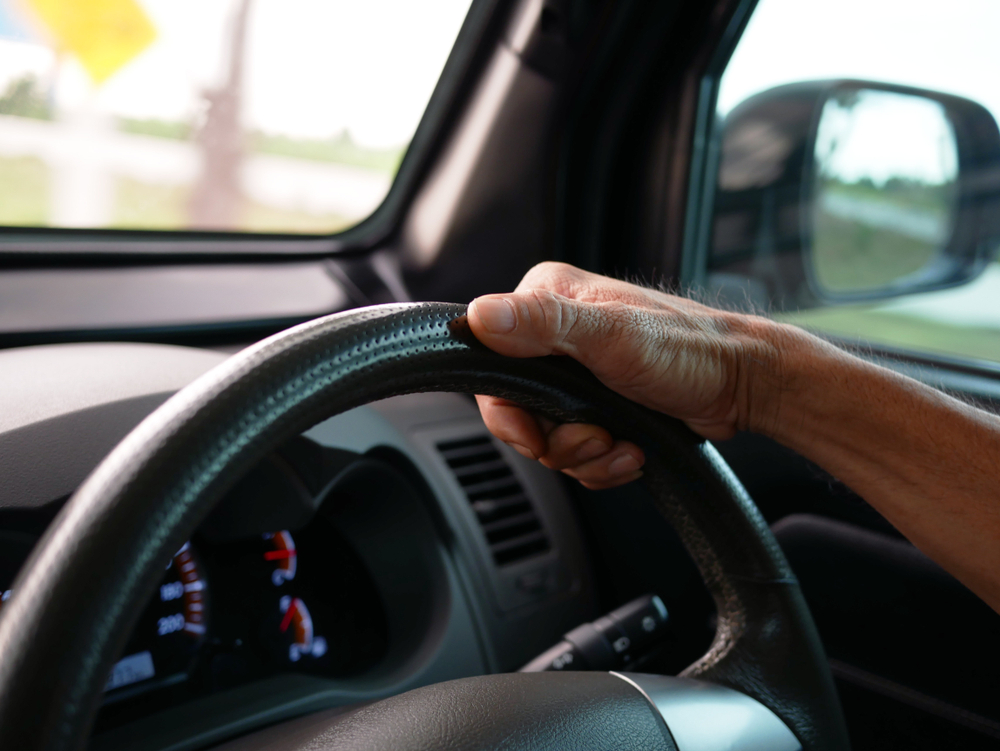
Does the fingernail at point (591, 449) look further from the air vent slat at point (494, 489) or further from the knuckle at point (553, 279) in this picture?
the air vent slat at point (494, 489)

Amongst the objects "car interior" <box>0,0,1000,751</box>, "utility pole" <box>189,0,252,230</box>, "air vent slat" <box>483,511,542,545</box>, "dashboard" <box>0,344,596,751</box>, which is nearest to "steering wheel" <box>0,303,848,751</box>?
"car interior" <box>0,0,1000,751</box>

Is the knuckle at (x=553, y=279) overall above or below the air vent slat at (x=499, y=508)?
above

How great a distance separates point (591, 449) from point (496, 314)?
0.23 m

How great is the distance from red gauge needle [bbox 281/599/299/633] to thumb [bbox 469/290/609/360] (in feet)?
2.27

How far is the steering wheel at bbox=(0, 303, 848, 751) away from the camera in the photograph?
13.0 inches

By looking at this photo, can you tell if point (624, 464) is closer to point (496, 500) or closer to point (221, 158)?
point (496, 500)

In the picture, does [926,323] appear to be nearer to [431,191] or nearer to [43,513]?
[431,191]

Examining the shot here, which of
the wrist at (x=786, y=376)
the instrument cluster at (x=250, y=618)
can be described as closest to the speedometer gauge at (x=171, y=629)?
the instrument cluster at (x=250, y=618)

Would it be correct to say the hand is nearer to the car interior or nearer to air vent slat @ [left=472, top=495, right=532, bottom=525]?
the car interior

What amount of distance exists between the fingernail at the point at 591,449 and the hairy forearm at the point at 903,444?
22 cm

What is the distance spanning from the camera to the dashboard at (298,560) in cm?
88

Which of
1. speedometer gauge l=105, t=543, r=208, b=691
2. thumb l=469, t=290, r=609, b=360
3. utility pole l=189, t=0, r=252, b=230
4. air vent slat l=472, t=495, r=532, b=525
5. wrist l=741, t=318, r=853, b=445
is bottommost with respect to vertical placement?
air vent slat l=472, t=495, r=532, b=525

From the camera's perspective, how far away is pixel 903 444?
31.0 inches

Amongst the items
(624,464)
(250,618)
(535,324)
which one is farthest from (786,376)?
(250,618)
